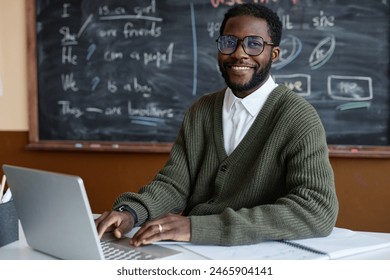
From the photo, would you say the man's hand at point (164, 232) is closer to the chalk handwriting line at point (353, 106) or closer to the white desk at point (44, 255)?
the white desk at point (44, 255)

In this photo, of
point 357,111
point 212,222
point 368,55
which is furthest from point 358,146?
point 212,222

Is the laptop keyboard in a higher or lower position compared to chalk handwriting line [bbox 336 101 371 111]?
lower

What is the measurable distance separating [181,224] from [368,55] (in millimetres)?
1932

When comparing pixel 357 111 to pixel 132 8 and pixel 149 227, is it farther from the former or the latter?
pixel 149 227

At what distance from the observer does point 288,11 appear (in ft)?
9.80

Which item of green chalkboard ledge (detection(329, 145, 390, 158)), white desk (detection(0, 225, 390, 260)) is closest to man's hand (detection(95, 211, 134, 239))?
white desk (detection(0, 225, 390, 260))

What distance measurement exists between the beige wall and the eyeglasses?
2157 mm

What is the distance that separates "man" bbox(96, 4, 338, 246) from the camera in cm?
136

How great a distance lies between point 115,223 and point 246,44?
657mm

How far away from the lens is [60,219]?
1173mm

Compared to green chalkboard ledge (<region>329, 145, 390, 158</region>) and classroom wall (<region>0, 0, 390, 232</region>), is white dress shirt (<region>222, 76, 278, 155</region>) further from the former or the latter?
classroom wall (<region>0, 0, 390, 232</region>)

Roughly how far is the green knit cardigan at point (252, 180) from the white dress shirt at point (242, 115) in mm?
25

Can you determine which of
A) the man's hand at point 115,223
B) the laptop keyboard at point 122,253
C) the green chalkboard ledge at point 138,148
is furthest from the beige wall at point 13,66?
the laptop keyboard at point 122,253
